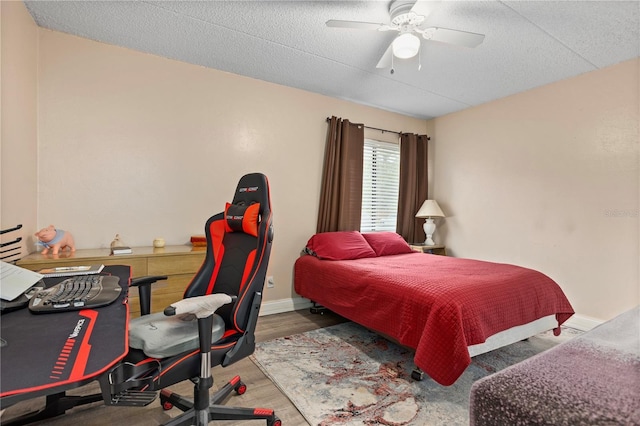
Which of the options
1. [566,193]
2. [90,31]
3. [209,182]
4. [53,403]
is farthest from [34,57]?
[566,193]

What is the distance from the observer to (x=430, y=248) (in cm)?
420

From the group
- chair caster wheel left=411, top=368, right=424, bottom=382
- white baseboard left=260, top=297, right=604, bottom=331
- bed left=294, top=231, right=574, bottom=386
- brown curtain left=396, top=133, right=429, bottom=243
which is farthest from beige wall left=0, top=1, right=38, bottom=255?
brown curtain left=396, top=133, right=429, bottom=243

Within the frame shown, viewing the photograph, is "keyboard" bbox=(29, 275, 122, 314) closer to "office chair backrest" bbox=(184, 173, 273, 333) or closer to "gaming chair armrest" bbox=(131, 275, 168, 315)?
"gaming chair armrest" bbox=(131, 275, 168, 315)

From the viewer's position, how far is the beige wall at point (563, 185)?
2.87m

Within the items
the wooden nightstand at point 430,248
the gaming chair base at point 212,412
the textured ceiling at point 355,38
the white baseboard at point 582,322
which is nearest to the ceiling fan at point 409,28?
the textured ceiling at point 355,38

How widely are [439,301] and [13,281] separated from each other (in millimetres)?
2053

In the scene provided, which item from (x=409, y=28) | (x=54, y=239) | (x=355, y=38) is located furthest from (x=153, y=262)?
(x=409, y=28)

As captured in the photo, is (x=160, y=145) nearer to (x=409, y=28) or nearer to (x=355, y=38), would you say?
(x=355, y=38)

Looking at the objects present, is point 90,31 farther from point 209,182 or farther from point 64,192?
point 209,182

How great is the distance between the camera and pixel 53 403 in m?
1.62

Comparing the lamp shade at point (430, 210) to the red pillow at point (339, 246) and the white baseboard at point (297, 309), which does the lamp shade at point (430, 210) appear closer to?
the red pillow at point (339, 246)

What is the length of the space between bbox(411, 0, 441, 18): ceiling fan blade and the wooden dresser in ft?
7.63

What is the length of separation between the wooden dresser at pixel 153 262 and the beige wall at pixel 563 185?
11.1 ft

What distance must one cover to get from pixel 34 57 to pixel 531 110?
4.66 meters
